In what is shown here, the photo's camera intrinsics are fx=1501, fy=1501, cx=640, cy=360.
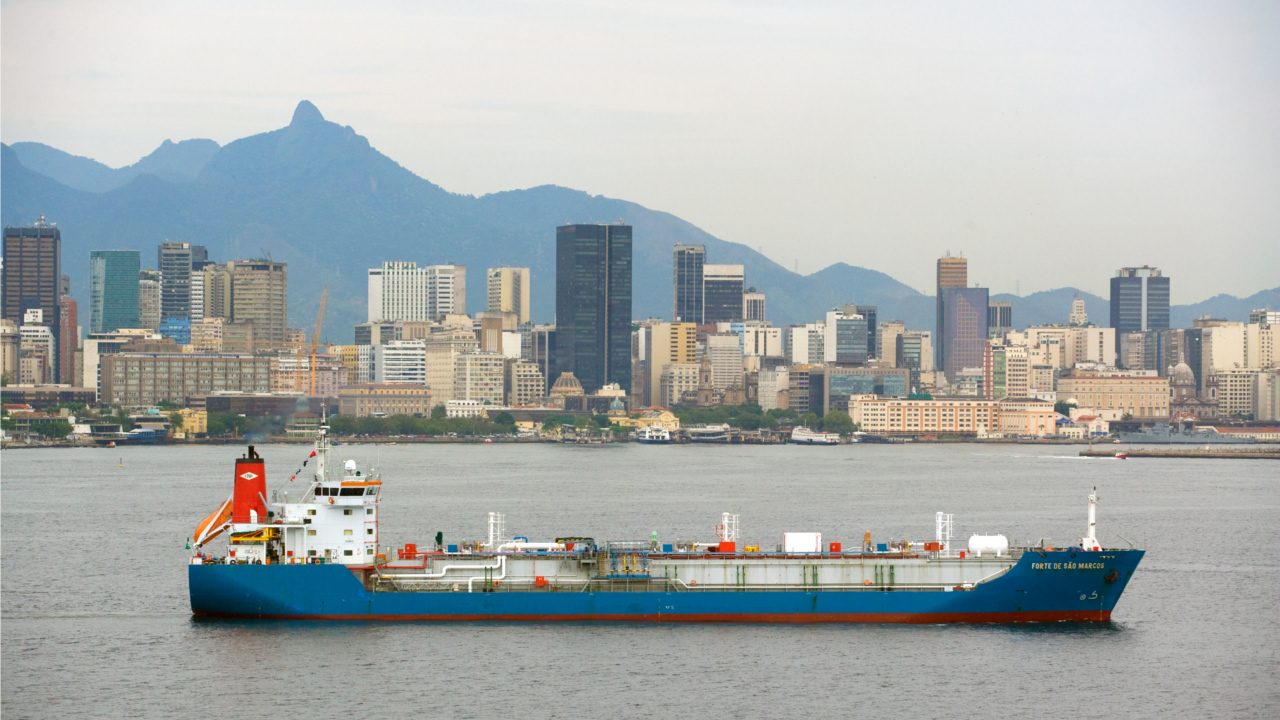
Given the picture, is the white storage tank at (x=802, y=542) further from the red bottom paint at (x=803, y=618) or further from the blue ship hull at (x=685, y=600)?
the red bottom paint at (x=803, y=618)

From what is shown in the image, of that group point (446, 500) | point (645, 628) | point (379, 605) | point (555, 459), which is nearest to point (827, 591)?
point (645, 628)

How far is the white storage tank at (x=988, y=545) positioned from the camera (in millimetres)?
43469

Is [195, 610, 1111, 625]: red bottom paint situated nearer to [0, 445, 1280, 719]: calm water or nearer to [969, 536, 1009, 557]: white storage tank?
[0, 445, 1280, 719]: calm water

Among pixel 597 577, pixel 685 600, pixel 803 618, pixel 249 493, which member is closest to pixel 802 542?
pixel 803 618

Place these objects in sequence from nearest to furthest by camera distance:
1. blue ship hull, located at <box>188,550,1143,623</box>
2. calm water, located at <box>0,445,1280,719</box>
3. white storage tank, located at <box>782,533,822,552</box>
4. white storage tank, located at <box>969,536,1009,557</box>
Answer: calm water, located at <box>0,445,1280,719</box> → blue ship hull, located at <box>188,550,1143,623</box> → white storage tank, located at <box>969,536,1009,557</box> → white storage tank, located at <box>782,533,822,552</box>

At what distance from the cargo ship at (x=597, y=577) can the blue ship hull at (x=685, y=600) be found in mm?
29

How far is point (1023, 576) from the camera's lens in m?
43.1

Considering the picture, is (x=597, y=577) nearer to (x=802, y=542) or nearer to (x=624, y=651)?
(x=624, y=651)

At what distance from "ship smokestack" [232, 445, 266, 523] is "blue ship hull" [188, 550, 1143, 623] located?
69.3 inches

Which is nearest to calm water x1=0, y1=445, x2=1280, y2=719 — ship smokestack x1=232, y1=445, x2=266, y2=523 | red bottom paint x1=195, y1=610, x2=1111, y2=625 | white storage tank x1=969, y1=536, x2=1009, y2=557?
red bottom paint x1=195, y1=610, x2=1111, y2=625

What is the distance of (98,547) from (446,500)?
26.1m

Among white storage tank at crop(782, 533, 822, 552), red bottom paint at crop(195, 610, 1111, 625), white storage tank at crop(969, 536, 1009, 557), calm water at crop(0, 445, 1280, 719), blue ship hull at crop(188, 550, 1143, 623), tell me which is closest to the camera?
calm water at crop(0, 445, 1280, 719)

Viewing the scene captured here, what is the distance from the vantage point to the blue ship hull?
139ft

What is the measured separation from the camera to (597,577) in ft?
144
